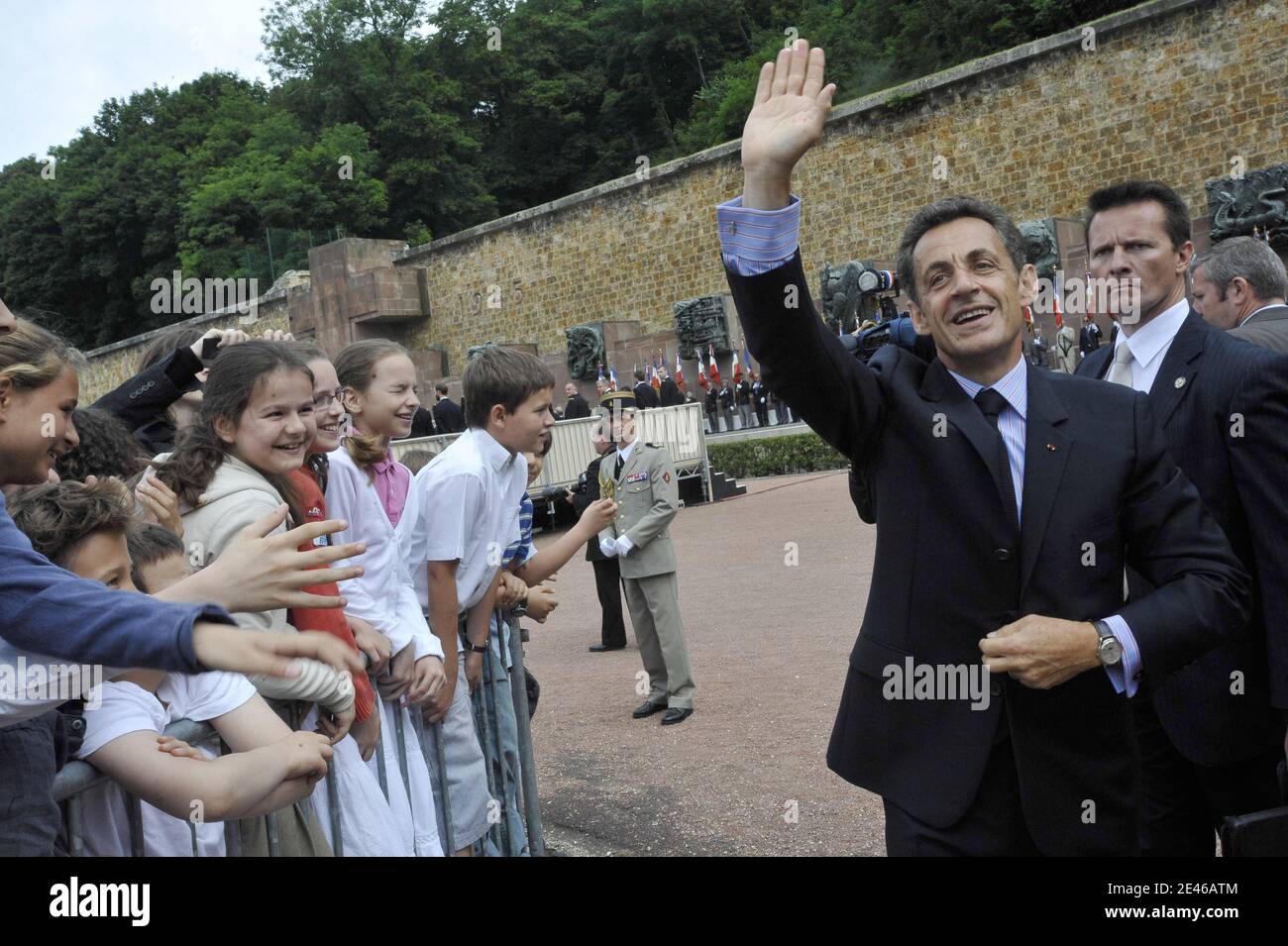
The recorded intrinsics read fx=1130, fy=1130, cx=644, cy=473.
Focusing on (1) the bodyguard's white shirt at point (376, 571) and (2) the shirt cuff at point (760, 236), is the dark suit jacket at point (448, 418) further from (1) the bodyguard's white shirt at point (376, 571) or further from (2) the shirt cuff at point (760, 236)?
(2) the shirt cuff at point (760, 236)

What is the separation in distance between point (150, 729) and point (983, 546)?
1.73m

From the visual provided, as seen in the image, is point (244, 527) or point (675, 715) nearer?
point (244, 527)

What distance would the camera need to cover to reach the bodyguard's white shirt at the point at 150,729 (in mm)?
2314

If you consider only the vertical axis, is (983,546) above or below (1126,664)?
above

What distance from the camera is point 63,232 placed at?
56.1m

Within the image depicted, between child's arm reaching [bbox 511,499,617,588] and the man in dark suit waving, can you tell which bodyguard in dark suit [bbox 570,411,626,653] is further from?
the man in dark suit waving

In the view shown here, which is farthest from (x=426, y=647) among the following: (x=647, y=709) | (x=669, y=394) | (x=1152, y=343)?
(x=669, y=394)

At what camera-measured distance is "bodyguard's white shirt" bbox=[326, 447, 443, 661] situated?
3.56m

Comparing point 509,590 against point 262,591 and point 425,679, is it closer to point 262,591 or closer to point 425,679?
point 425,679

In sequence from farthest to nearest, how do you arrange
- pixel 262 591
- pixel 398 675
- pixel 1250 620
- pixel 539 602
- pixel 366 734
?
pixel 539 602 → pixel 398 675 → pixel 366 734 → pixel 1250 620 → pixel 262 591

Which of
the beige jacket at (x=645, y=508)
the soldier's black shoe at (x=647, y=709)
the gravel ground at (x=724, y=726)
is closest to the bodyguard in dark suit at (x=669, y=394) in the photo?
the gravel ground at (x=724, y=726)

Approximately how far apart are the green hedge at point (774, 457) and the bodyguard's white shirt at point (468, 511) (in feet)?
51.5

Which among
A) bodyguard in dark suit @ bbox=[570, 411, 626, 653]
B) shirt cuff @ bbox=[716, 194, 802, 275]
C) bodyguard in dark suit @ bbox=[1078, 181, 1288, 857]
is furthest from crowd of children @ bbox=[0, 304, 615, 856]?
bodyguard in dark suit @ bbox=[570, 411, 626, 653]

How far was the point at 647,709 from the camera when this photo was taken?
22.8ft
